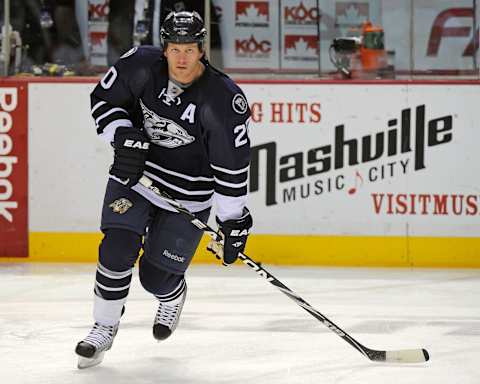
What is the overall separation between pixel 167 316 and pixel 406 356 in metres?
0.79

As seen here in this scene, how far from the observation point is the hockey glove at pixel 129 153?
3.39m

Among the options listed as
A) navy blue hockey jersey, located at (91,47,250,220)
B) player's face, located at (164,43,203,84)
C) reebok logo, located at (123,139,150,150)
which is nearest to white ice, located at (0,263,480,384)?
navy blue hockey jersey, located at (91,47,250,220)

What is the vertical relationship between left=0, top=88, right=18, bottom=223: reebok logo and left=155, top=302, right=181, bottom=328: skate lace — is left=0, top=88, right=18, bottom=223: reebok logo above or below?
above

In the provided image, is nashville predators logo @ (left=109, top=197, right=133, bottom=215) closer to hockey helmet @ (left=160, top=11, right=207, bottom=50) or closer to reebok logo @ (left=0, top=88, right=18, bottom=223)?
hockey helmet @ (left=160, top=11, right=207, bottom=50)

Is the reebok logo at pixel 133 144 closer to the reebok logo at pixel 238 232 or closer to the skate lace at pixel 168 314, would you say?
the reebok logo at pixel 238 232

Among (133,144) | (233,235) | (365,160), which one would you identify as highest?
(133,144)

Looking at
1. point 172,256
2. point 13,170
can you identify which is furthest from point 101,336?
point 13,170

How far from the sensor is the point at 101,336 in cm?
349

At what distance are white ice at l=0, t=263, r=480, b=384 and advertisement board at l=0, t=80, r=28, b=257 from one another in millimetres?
178

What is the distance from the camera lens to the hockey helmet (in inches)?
132

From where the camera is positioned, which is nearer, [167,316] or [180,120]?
[180,120]

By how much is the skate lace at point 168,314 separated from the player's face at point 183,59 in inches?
32.1

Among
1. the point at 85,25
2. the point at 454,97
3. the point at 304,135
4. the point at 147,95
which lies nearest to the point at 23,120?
the point at 85,25

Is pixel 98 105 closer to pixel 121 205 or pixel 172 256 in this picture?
pixel 121 205
